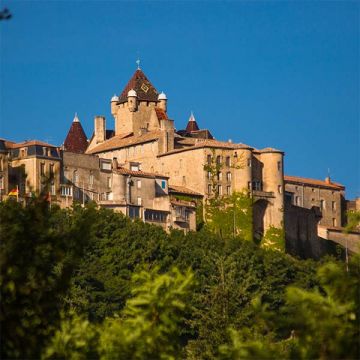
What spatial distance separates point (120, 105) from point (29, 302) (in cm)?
7658

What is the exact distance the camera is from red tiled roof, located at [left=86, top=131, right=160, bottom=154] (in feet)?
299

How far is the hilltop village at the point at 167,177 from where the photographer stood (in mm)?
81500

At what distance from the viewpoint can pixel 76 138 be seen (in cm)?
10644

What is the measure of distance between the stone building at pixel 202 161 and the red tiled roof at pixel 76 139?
697cm

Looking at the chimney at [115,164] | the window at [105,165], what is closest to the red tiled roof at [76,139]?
the chimney at [115,164]

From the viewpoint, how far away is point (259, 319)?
79.6ft

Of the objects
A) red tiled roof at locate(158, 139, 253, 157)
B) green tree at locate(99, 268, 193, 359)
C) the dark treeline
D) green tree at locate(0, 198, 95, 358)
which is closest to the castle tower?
red tiled roof at locate(158, 139, 253, 157)

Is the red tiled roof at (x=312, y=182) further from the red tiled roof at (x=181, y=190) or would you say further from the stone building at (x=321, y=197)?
the red tiled roof at (x=181, y=190)

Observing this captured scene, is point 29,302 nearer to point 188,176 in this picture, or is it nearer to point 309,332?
point 309,332

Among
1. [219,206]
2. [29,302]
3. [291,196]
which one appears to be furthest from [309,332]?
[291,196]

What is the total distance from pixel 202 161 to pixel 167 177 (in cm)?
225

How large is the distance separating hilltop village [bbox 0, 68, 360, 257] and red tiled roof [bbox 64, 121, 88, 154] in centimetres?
433

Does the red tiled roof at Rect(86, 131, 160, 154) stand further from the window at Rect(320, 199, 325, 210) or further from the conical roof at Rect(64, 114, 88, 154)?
the window at Rect(320, 199, 325, 210)

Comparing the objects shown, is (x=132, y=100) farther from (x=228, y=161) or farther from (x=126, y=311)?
(x=126, y=311)
